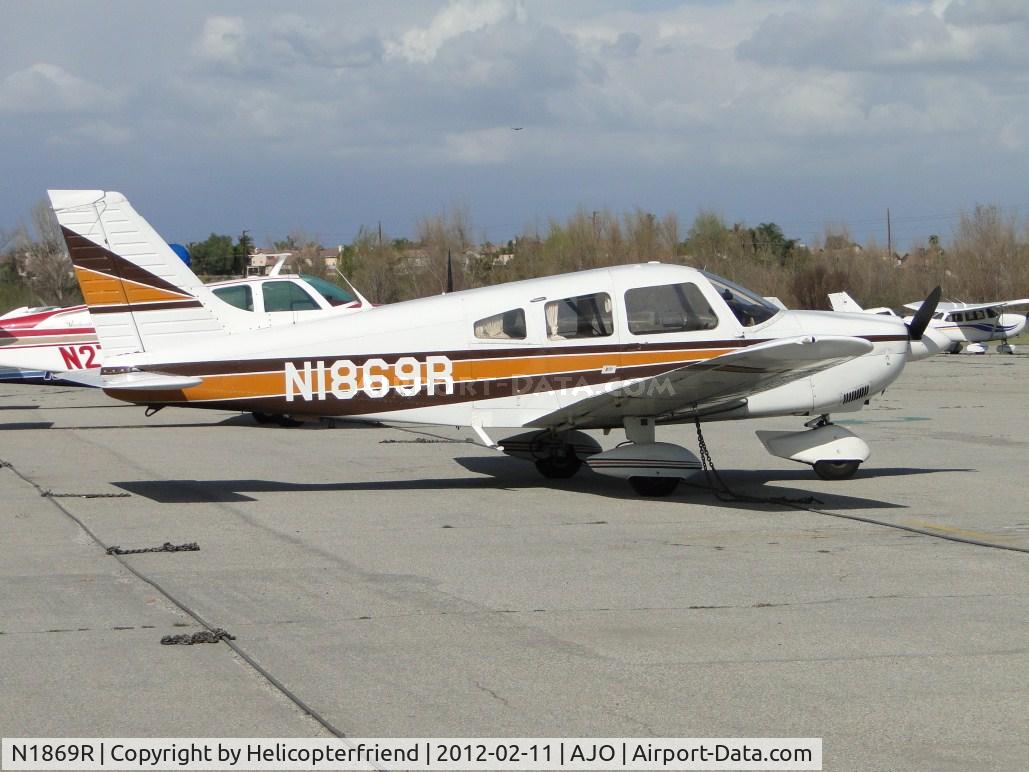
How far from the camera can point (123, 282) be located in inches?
457

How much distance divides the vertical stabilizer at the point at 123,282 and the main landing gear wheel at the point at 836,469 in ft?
19.7

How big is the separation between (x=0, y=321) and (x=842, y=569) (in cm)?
1583

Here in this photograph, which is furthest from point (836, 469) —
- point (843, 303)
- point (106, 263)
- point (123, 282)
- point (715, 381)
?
point (843, 303)

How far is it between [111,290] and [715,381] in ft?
18.2

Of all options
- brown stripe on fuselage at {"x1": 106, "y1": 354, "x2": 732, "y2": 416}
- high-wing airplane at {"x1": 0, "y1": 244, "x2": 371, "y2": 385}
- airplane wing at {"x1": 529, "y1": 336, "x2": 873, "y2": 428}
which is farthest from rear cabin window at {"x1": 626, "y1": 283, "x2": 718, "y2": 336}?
high-wing airplane at {"x1": 0, "y1": 244, "x2": 371, "y2": 385}

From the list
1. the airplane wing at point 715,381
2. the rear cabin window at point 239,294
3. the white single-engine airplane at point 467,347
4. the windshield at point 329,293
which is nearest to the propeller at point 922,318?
the white single-engine airplane at point 467,347

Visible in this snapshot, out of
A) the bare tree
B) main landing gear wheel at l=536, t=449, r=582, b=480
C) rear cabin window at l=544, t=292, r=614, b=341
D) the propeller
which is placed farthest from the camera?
the bare tree

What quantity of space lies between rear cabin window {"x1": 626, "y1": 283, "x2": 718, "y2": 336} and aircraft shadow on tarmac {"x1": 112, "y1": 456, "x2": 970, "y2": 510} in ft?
5.17

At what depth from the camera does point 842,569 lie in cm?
830

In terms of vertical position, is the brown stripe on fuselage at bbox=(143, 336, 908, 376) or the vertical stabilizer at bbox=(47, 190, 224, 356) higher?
the vertical stabilizer at bbox=(47, 190, 224, 356)

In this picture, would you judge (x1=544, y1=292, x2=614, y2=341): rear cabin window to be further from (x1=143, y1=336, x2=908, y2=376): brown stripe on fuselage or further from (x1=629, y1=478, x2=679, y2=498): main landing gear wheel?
(x1=629, y1=478, x2=679, y2=498): main landing gear wheel

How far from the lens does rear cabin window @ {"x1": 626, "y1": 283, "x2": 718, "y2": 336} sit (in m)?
11.6

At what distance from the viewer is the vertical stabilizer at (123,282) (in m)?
11.5

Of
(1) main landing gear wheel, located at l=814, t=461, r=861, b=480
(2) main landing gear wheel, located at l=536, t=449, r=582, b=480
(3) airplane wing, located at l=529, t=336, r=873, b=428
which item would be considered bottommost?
(1) main landing gear wheel, located at l=814, t=461, r=861, b=480
